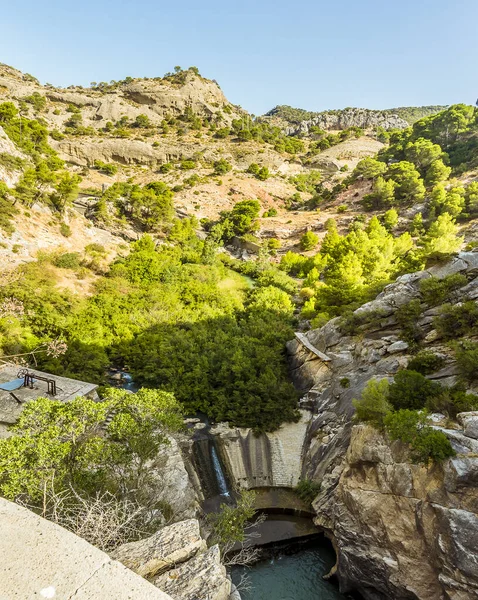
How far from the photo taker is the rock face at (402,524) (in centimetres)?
931

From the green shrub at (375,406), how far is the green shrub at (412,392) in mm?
388

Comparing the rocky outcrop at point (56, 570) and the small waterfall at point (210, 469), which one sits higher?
the rocky outcrop at point (56, 570)

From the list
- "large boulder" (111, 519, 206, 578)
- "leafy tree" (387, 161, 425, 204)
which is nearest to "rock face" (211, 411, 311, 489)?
"large boulder" (111, 519, 206, 578)

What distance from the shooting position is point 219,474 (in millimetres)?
17375

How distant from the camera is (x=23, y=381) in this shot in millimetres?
14984

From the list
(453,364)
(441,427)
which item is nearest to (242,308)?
(453,364)

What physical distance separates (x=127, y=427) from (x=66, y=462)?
7.41ft

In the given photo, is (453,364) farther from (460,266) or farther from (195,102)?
(195,102)

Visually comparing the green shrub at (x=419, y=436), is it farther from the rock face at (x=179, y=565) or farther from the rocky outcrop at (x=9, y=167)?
the rocky outcrop at (x=9, y=167)

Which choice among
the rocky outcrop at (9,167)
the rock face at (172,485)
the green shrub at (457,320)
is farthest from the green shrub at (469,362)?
the rocky outcrop at (9,167)

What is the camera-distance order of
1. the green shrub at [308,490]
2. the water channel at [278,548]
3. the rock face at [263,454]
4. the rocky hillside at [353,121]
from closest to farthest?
1. the water channel at [278,548]
2. the green shrub at [308,490]
3. the rock face at [263,454]
4. the rocky hillside at [353,121]

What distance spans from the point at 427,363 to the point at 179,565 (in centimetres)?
1376

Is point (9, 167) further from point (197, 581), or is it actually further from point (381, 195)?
point (381, 195)

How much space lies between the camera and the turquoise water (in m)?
12.8
